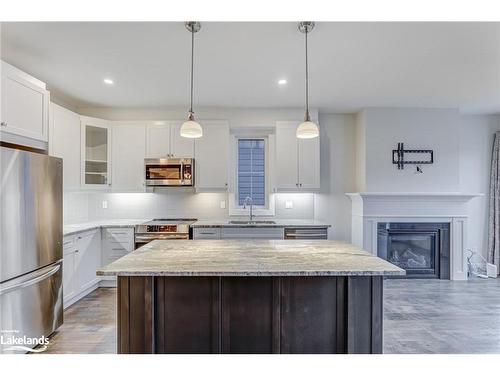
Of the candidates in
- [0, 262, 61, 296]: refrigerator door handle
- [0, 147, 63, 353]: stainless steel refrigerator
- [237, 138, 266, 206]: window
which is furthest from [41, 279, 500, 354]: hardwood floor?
[237, 138, 266, 206]: window

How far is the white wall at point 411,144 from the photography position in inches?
177

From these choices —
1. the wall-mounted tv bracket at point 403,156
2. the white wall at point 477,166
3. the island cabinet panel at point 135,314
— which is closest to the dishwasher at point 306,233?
the wall-mounted tv bracket at point 403,156

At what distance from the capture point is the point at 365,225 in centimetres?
443

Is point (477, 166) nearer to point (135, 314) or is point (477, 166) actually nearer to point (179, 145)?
point (179, 145)

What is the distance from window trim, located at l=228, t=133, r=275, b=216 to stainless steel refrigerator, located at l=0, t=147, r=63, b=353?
2.49 metres

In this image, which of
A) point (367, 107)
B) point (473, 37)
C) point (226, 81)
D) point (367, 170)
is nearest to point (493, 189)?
point (367, 170)

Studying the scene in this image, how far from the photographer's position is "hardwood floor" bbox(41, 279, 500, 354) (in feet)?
8.23

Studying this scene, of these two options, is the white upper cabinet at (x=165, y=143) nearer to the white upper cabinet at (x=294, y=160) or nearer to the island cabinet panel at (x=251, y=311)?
the white upper cabinet at (x=294, y=160)

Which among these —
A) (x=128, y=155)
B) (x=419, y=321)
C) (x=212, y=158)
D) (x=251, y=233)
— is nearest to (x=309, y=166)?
(x=251, y=233)
